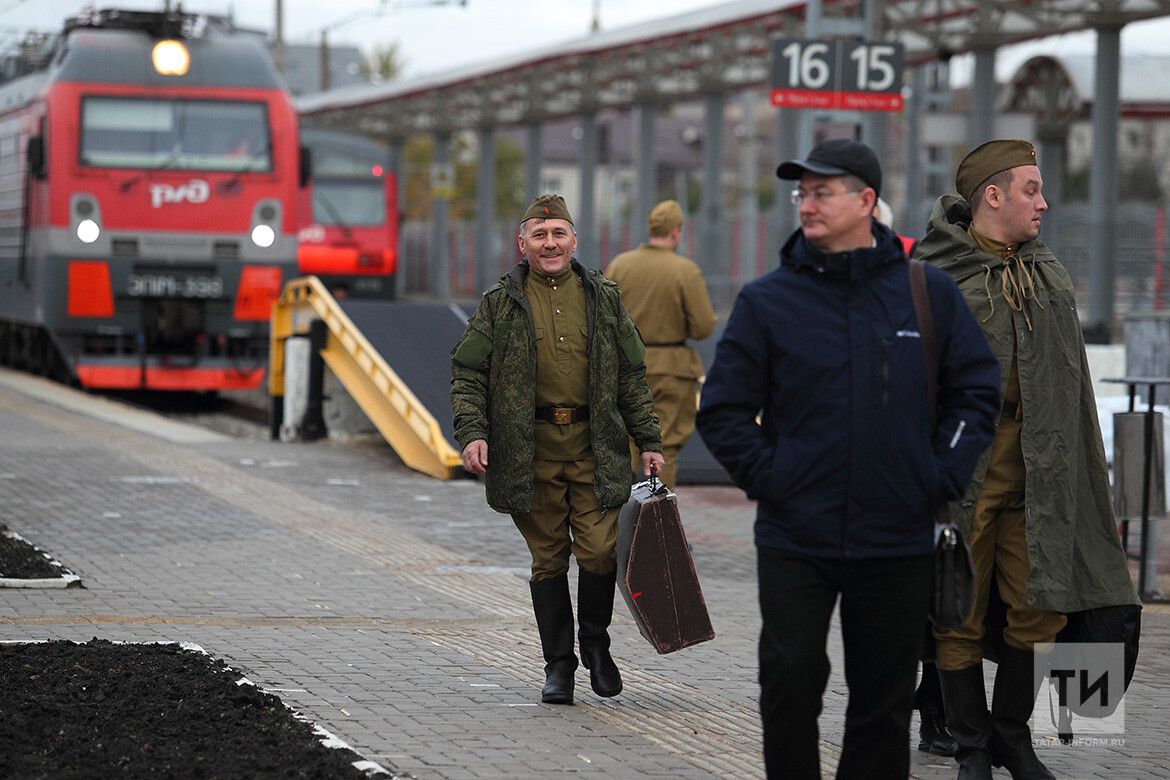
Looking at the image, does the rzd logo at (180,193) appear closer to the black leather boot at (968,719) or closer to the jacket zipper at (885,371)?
the black leather boot at (968,719)

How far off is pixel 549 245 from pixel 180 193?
13.5 metres

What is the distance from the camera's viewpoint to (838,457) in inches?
178

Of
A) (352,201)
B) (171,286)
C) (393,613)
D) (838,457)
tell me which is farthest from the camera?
(352,201)

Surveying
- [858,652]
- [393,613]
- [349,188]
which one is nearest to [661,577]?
[858,652]

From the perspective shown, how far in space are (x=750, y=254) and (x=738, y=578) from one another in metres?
20.5

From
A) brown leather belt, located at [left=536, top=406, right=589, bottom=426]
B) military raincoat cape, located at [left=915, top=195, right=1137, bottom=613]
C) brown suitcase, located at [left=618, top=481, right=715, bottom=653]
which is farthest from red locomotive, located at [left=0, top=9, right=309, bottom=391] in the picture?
military raincoat cape, located at [left=915, top=195, right=1137, bottom=613]

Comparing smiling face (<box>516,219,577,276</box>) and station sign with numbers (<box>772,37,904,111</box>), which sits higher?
station sign with numbers (<box>772,37,904,111</box>)

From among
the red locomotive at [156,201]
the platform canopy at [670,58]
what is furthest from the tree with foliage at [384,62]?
the red locomotive at [156,201]

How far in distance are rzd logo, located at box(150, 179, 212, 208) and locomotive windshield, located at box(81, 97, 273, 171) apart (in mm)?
190

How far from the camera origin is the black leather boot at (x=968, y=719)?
18.4 ft

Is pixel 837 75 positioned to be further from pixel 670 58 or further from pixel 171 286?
pixel 670 58

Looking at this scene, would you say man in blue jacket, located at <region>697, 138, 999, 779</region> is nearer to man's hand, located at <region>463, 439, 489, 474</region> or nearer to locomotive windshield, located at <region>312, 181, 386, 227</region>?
man's hand, located at <region>463, 439, 489, 474</region>
